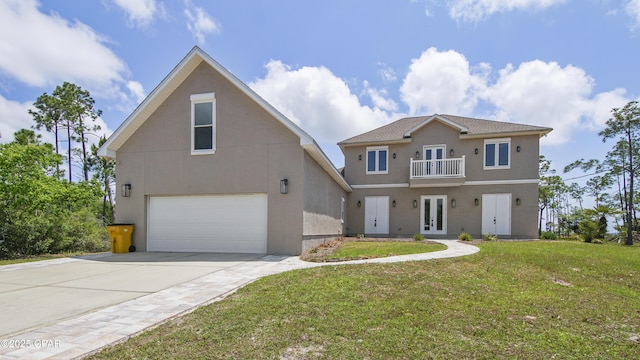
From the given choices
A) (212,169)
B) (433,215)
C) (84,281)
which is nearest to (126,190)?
(212,169)

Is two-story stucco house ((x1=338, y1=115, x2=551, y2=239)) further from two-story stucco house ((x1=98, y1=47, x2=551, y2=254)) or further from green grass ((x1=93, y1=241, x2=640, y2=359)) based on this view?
green grass ((x1=93, y1=241, x2=640, y2=359))

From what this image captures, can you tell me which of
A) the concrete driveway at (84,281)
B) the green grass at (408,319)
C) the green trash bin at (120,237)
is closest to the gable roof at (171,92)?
the green trash bin at (120,237)

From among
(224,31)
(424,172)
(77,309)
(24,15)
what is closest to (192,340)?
(77,309)

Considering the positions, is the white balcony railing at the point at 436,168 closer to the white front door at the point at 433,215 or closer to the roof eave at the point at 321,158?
the white front door at the point at 433,215

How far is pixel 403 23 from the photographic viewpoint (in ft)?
40.5

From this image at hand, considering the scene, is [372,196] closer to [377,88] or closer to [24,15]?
[377,88]

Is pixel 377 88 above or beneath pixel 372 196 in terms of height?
above

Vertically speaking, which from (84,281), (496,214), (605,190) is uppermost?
(605,190)

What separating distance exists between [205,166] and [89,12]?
7.87 metres

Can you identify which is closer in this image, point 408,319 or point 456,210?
point 408,319

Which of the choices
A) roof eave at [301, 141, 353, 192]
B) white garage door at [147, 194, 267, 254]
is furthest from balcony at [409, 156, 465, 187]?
white garage door at [147, 194, 267, 254]

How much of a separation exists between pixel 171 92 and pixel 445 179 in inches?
538

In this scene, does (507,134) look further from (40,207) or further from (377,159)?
(40,207)

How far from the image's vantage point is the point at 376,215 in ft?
63.4
